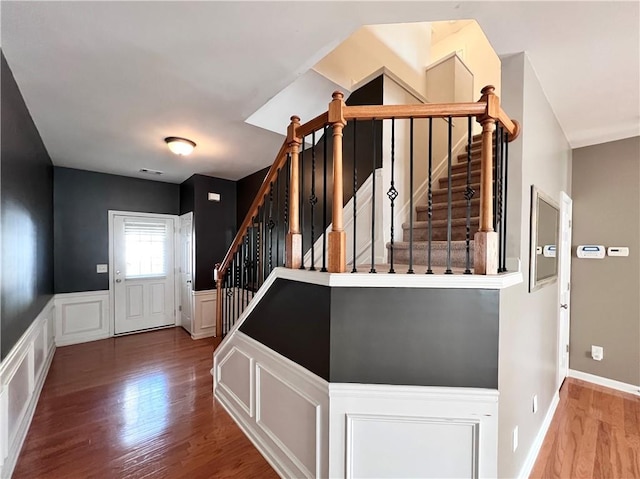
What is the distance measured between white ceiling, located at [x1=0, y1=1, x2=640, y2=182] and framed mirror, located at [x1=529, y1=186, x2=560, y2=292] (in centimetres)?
83

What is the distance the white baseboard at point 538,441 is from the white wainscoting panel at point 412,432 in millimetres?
739

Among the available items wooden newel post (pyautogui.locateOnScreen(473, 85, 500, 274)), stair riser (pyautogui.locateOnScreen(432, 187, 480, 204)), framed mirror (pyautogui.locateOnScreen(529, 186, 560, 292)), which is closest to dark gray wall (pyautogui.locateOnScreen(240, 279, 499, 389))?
wooden newel post (pyautogui.locateOnScreen(473, 85, 500, 274))

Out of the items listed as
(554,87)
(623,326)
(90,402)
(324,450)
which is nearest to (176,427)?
(90,402)

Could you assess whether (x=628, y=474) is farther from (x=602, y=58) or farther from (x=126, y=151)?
(x=126, y=151)

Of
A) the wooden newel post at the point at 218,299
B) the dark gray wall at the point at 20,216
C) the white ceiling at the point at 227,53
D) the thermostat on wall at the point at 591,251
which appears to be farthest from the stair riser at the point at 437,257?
the dark gray wall at the point at 20,216

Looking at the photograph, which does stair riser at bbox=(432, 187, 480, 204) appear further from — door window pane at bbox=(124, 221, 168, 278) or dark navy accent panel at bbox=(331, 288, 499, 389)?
door window pane at bbox=(124, 221, 168, 278)

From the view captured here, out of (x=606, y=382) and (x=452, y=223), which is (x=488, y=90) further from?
(x=606, y=382)

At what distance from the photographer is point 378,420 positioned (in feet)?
4.62

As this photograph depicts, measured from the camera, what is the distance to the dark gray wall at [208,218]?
14.7 feet

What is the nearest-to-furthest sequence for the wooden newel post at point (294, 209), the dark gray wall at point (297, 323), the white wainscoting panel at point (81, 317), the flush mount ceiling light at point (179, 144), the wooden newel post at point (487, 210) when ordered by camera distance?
1. the wooden newel post at point (487, 210)
2. the dark gray wall at point (297, 323)
3. the wooden newel post at point (294, 209)
4. the flush mount ceiling light at point (179, 144)
5. the white wainscoting panel at point (81, 317)

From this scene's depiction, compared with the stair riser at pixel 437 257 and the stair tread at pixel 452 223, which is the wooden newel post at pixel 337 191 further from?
the stair tread at pixel 452 223

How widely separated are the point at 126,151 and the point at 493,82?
4.94 meters

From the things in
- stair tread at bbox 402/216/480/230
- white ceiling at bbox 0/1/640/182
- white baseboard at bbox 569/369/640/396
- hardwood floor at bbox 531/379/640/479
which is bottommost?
hardwood floor at bbox 531/379/640/479

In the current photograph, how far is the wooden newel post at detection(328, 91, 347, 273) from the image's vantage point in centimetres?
142
